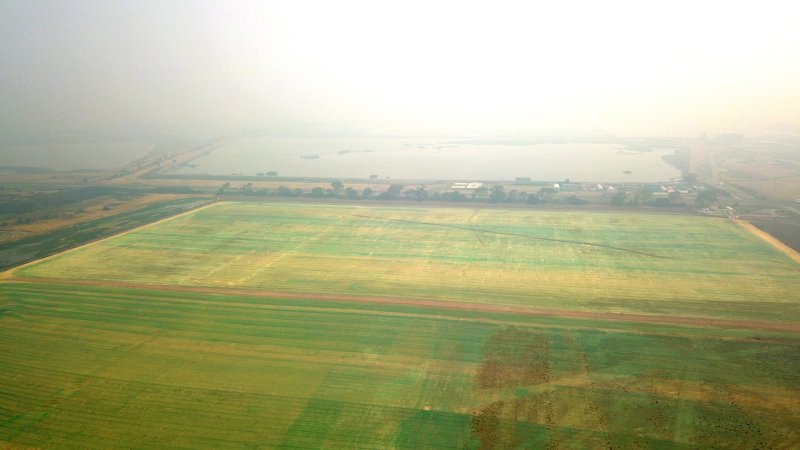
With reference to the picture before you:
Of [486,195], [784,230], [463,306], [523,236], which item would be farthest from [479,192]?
[463,306]

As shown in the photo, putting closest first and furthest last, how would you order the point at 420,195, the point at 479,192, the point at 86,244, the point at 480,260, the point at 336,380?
the point at 336,380, the point at 480,260, the point at 86,244, the point at 420,195, the point at 479,192

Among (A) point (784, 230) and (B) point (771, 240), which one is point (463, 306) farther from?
(A) point (784, 230)

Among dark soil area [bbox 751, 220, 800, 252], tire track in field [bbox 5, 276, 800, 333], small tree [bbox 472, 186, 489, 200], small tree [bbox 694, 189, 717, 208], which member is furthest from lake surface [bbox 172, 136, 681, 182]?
tire track in field [bbox 5, 276, 800, 333]

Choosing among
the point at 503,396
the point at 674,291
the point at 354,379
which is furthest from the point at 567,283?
the point at 354,379

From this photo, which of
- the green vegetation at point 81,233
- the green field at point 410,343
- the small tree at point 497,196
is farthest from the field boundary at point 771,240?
the green vegetation at point 81,233

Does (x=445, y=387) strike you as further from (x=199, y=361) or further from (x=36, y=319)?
(x=36, y=319)

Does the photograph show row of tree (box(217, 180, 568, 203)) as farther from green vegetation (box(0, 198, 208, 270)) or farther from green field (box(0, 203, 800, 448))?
green field (box(0, 203, 800, 448))
